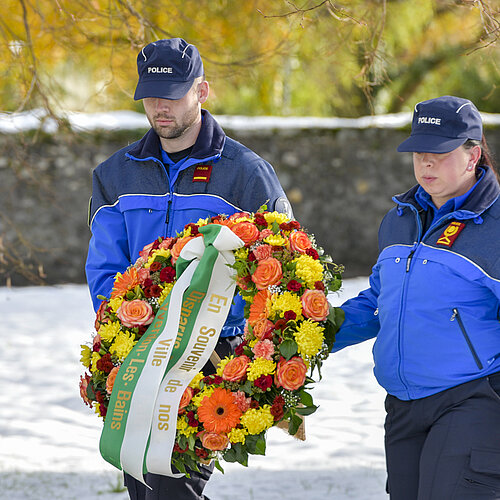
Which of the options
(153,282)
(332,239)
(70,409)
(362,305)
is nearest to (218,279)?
(153,282)

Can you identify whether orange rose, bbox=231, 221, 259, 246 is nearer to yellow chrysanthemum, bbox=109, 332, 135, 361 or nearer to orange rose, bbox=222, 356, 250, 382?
orange rose, bbox=222, 356, 250, 382

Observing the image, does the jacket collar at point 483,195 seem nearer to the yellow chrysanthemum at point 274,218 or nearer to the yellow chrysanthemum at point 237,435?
the yellow chrysanthemum at point 274,218

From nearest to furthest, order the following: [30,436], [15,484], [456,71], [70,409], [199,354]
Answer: [199,354] < [15,484] < [30,436] < [70,409] < [456,71]

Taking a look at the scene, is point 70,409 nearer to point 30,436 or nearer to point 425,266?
point 30,436

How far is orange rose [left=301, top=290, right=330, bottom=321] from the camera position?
294 centimetres

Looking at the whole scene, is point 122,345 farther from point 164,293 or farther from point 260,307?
point 260,307

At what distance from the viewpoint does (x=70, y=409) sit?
636 cm

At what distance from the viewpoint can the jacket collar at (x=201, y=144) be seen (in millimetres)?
3373

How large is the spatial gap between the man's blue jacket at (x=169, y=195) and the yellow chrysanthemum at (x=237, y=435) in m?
0.58

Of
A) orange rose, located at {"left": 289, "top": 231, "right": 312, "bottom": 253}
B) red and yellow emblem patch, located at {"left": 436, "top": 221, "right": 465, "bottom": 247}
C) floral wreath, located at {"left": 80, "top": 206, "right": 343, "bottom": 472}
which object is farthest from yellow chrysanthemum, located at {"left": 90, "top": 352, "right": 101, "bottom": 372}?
red and yellow emblem patch, located at {"left": 436, "top": 221, "right": 465, "bottom": 247}

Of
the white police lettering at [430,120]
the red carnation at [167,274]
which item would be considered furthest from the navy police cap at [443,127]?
the red carnation at [167,274]

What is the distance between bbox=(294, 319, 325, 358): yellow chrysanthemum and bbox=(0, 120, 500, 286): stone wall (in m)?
8.10

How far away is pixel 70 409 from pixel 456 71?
11.9m

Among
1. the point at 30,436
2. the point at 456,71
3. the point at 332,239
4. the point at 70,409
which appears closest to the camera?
the point at 30,436
